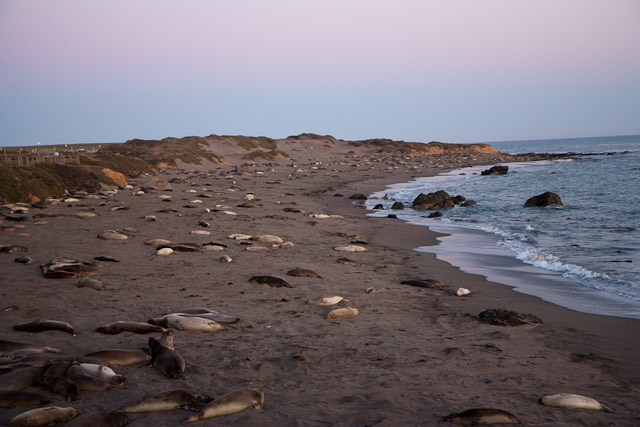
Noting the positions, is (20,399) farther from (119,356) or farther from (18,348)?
(18,348)

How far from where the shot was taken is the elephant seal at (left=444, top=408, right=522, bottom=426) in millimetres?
3184

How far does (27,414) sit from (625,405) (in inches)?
164

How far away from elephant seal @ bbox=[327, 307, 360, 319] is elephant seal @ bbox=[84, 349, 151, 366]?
232 cm

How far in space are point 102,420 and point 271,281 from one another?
4169 millimetres

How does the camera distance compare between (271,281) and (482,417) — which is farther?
(271,281)

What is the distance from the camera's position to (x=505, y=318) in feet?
19.3

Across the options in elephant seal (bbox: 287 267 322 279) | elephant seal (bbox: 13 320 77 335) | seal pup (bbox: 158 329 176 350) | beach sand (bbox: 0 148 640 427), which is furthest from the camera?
elephant seal (bbox: 287 267 322 279)

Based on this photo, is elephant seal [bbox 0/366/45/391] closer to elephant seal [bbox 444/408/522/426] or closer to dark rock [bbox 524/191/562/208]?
elephant seal [bbox 444/408/522/426]

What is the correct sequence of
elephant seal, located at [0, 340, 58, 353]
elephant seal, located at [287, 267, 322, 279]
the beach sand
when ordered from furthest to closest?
elephant seal, located at [287, 267, 322, 279] → elephant seal, located at [0, 340, 58, 353] → the beach sand

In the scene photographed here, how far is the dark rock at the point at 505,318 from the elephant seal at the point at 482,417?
2.68 m

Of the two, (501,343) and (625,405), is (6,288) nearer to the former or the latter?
(501,343)

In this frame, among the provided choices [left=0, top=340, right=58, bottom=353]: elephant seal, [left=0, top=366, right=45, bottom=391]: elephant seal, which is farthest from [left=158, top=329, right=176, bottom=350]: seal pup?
[left=0, top=366, right=45, bottom=391]: elephant seal

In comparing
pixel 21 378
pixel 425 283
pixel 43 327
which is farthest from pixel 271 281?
pixel 21 378

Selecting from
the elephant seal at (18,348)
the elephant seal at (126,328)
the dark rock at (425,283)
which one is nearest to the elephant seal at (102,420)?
the elephant seal at (18,348)
